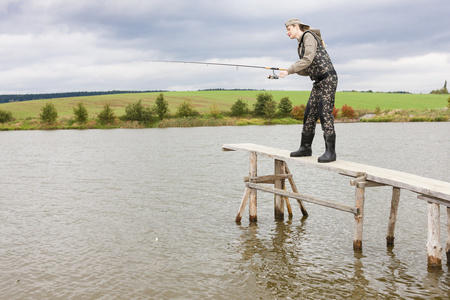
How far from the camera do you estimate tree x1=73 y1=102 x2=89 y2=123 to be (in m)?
77.6

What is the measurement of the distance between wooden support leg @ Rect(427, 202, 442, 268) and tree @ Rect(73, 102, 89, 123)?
7605cm

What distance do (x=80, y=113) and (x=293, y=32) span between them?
74.0 metres

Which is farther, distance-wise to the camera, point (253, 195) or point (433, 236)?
point (253, 195)

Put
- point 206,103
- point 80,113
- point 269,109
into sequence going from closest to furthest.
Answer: point 80,113, point 269,109, point 206,103

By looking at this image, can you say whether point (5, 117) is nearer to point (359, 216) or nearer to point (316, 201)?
point (316, 201)

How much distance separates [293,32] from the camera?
355 inches

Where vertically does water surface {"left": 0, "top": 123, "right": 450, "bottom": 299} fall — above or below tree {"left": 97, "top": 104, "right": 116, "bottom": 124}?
below

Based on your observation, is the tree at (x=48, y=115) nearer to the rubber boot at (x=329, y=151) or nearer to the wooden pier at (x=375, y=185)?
the wooden pier at (x=375, y=185)

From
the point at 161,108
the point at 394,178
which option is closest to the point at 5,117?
the point at 161,108

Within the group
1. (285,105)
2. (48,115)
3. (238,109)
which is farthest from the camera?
(285,105)

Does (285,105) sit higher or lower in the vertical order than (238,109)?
higher

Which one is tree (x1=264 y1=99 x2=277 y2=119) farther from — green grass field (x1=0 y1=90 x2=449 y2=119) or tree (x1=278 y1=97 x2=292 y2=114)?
green grass field (x1=0 y1=90 x2=449 y2=119)

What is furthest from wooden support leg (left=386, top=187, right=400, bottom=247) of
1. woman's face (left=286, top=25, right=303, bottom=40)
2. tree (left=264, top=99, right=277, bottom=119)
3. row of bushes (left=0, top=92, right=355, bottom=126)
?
tree (left=264, top=99, right=277, bottom=119)

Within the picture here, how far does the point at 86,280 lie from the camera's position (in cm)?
749
